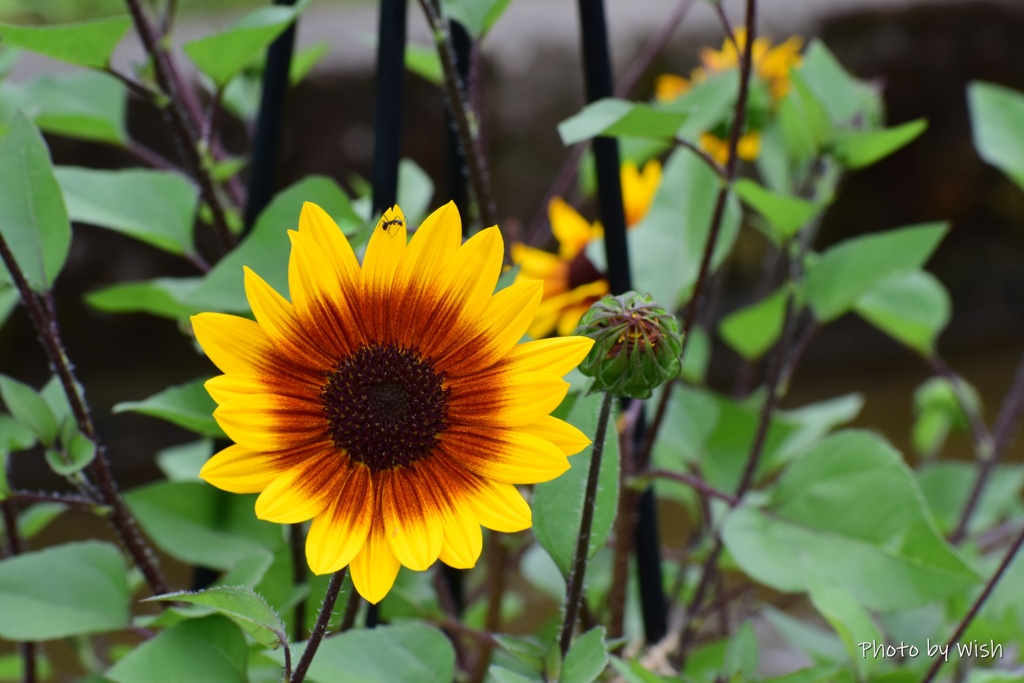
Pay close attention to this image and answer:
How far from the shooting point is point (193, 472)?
35 cm

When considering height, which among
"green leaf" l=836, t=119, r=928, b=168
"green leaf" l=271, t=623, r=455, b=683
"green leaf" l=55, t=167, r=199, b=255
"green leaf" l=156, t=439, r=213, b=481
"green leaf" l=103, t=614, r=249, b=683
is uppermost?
"green leaf" l=836, t=119, r=928, b=168

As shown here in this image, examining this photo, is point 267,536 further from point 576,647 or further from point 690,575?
point 690,575

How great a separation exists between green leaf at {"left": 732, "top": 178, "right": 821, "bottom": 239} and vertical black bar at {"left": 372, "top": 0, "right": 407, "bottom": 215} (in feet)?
0.31

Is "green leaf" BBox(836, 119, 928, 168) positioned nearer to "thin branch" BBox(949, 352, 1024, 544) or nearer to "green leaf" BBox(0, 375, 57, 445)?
"thin branch" BBox(949, 352, 1024, 544)

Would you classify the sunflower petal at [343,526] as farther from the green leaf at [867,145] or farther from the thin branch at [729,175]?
the green leaf at [867,145]

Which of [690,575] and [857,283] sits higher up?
[857,283]

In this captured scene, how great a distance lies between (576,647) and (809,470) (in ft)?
0.45

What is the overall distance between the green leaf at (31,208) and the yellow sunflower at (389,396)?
0.09m

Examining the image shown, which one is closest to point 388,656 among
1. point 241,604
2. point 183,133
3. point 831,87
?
point 241,604

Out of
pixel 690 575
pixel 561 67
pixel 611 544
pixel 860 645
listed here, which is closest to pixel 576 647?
pixel 860 645

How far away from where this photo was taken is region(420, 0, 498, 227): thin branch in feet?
0.77

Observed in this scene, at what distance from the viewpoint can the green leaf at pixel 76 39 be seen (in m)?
0.22

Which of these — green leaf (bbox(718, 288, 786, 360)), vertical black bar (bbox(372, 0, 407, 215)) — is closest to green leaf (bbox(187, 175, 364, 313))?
vertical black bar (bbox(372, 0, 407, 215))

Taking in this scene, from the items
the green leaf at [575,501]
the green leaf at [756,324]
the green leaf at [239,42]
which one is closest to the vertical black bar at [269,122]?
the green leaf at [239,42]
